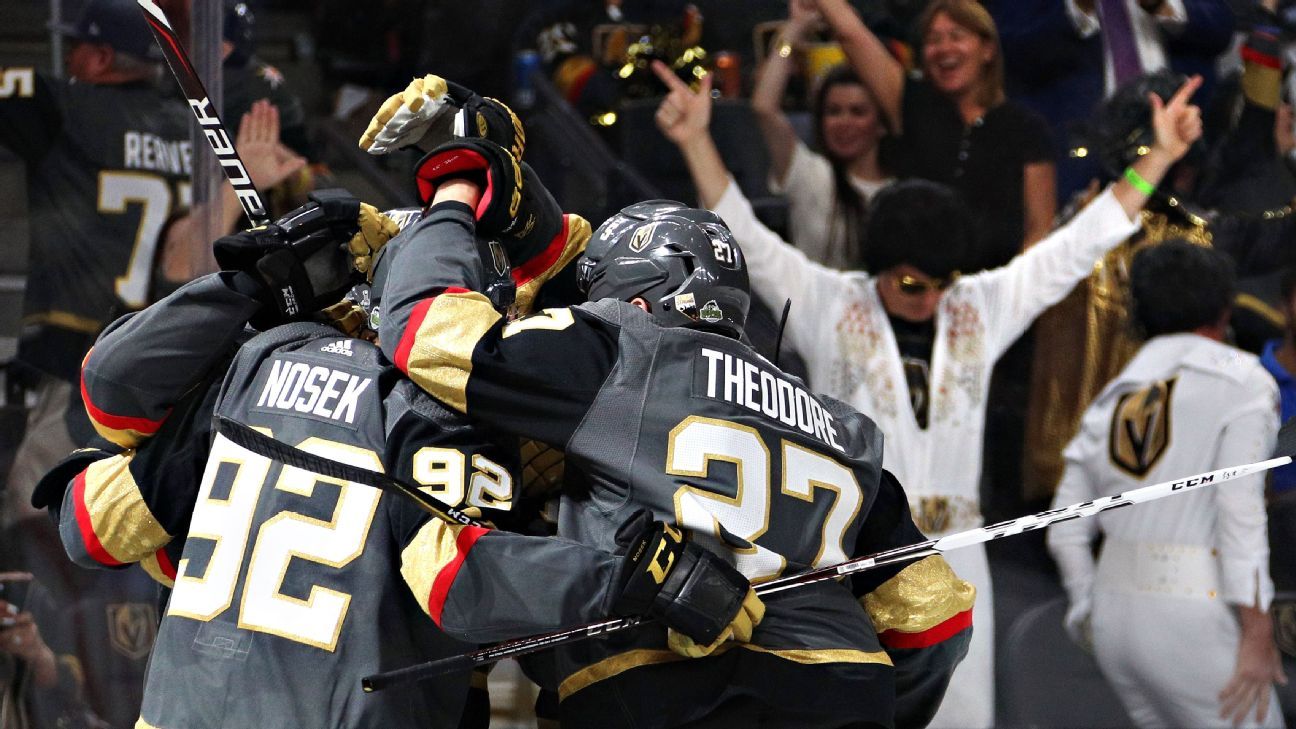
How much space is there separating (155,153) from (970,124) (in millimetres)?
1966

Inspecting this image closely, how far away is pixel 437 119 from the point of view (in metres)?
2.28

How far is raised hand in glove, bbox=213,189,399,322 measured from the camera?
219cm

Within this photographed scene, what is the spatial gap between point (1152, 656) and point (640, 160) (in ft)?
5.54

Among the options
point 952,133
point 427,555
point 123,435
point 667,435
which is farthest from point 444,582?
point 952,133

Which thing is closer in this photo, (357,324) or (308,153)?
(357,324)

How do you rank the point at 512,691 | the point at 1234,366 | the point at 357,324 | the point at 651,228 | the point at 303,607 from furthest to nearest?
the point at 1234,366
the point at 512,691
the point at 357,324
the point at 651,228
the point at 303,607

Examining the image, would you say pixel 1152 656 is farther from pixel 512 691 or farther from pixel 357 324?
pixel 357 324

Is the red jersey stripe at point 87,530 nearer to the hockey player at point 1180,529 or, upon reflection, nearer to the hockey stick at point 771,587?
the hockey stick at point 771,587

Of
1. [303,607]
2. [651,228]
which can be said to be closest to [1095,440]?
[651,228]

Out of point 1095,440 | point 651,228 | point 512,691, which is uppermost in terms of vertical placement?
point 651,228

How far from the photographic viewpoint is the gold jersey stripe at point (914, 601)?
2.24 m

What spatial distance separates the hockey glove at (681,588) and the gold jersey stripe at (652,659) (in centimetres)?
9

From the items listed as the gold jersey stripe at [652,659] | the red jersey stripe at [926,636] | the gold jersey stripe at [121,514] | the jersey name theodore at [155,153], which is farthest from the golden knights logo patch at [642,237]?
the jersey name theodore at [155,153]

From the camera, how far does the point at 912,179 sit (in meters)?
4.00
